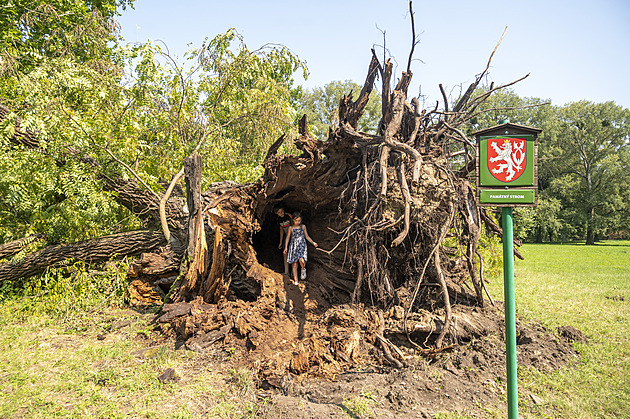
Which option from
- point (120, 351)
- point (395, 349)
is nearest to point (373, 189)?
point (395, 349)

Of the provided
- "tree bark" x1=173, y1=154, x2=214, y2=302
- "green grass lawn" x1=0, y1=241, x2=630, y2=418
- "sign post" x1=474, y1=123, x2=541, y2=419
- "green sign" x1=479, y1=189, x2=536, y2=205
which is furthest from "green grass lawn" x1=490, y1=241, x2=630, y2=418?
"tree bark" x1=173, y1=154, x2=214, y2=302

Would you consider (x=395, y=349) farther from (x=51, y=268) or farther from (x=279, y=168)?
(x=51, y=268)

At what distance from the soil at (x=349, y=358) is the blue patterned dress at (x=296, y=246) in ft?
1.90

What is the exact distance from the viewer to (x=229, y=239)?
6.08 metres

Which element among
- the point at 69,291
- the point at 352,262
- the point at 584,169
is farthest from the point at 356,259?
the point at 584,169

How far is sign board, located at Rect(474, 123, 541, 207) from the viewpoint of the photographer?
3.07 m

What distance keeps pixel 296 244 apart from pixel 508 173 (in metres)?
4.13

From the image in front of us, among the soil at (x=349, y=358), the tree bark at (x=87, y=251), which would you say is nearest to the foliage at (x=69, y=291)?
the tree bark at (x=87, y=251)

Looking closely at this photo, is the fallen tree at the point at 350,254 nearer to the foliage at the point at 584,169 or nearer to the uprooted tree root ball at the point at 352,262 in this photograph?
the uprooted tree root ball at the point at 352,262

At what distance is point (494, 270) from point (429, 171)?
20.7 ft

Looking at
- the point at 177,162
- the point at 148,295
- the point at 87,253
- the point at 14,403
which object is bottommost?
the point at 14,403

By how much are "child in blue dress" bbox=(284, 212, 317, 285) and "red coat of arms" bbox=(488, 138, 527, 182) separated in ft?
12.7

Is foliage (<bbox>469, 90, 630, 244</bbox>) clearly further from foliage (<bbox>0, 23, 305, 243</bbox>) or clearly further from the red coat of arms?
the red coat of arms

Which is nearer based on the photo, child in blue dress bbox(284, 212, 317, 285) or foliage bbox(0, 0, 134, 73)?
child in blue dress bbox(284, 212, 317, 285)
